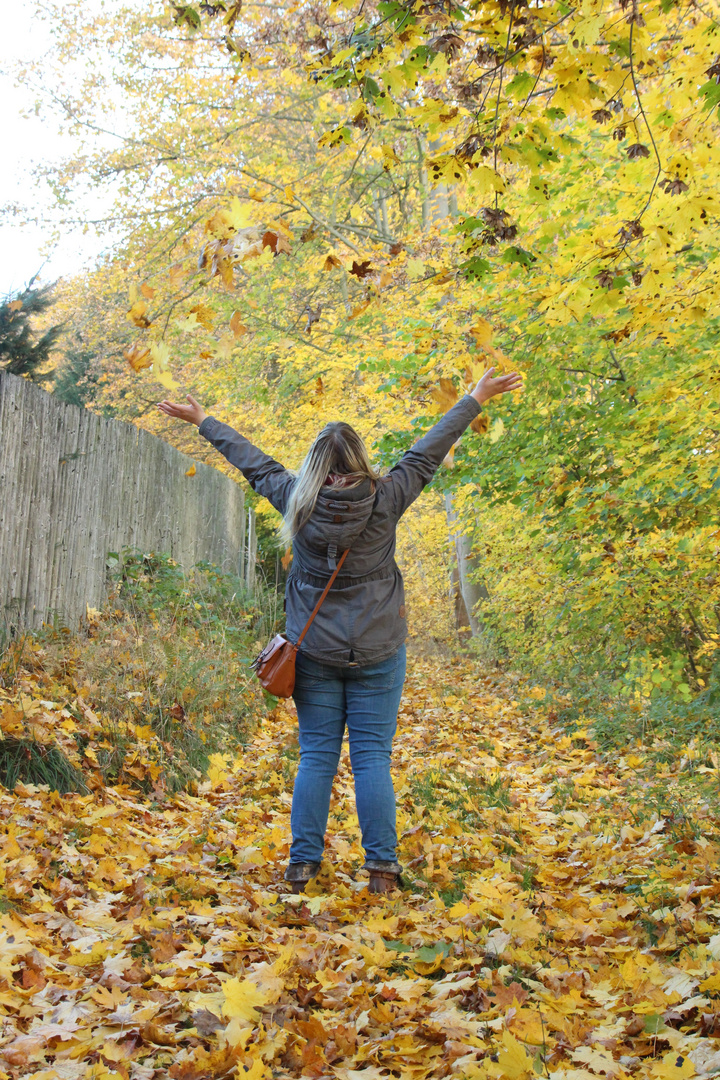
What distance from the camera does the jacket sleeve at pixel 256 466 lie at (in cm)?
354

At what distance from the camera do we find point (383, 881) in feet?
11.0

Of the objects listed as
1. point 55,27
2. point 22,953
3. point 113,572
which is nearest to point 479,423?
point 22,953

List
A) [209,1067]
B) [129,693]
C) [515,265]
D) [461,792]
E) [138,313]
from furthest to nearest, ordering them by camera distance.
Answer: [515,265] → [129,693] → [461,792] → [138,313] → [209,1067]

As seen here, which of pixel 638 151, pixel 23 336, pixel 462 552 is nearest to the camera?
pixel 638 151

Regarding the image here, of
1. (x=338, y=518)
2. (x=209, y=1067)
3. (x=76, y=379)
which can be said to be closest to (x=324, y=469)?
(x=338, y=518)

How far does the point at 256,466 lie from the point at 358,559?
0.58 m

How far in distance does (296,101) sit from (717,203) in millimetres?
13060

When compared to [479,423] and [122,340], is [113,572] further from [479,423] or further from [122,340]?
[122,340]

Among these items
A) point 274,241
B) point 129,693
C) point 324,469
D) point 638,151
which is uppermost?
point 638,151

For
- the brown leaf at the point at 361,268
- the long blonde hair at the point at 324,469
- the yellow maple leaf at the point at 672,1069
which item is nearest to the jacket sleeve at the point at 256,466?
the long blonde hair at the point at 324,469

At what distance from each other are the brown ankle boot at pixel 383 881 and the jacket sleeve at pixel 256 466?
4.68 feet

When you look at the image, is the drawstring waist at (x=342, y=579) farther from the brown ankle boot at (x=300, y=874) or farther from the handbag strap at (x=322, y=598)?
→ the brown ankle boot at (x=300, y=874)

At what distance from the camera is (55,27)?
15.4 meters

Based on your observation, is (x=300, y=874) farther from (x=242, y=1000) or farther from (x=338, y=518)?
(x=338, y=518)
